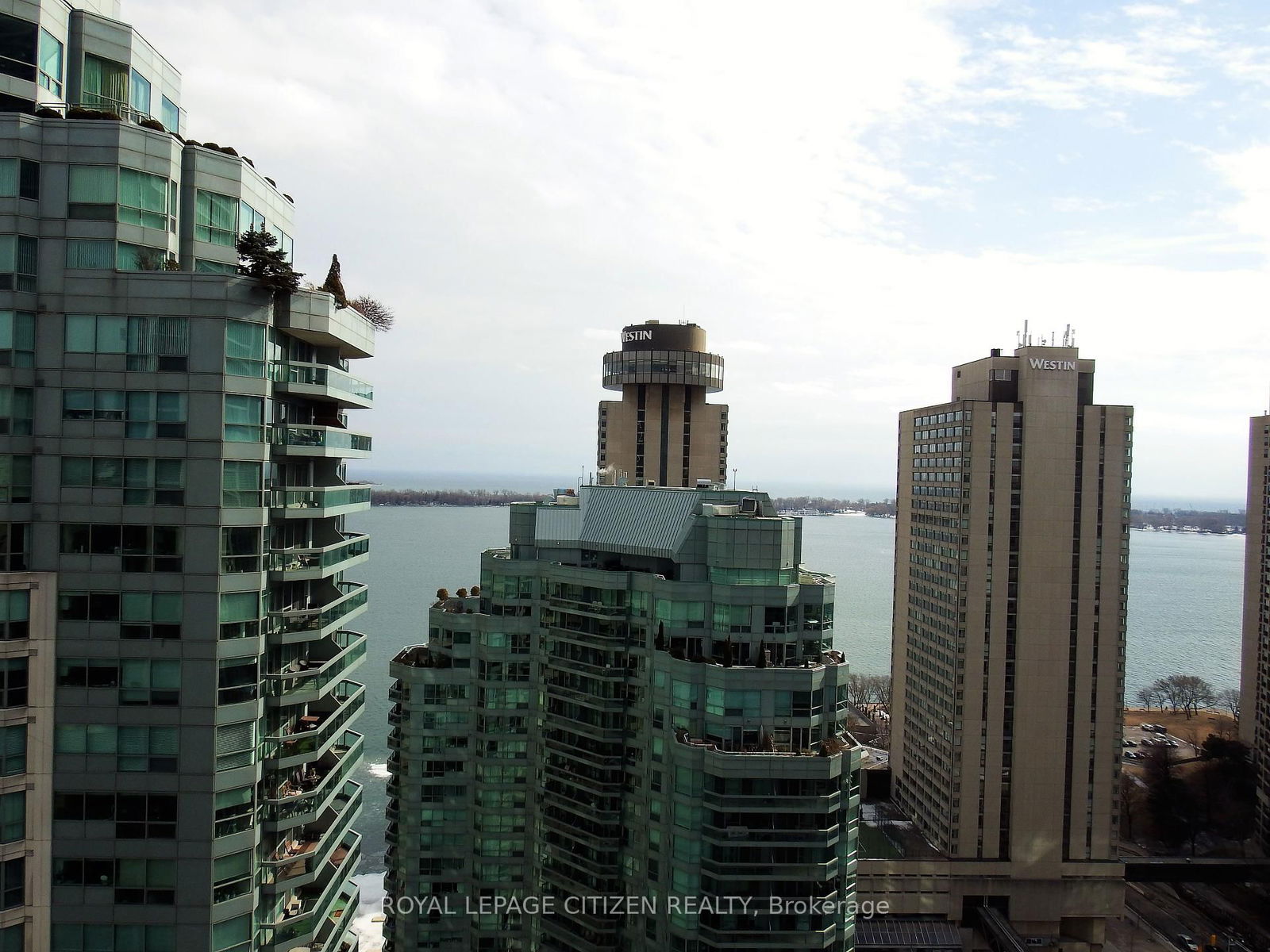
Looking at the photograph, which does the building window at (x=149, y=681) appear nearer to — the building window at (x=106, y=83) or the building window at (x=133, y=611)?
the building window at (x=133, y=611)

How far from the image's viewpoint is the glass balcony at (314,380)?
94.9ft

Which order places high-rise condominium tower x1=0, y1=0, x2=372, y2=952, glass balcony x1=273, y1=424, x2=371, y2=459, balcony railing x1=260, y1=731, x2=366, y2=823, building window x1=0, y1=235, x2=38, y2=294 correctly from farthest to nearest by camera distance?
balcony railing x1=260, y1=731, x2=366, y2=823 < glass balcony x1=273, y1=424, x2=371, y2=459 < high-rise condominium tower x1=0, y1=0, x2=372, y2=952 < building window x1=0, y1=235, x2=38, y2=294

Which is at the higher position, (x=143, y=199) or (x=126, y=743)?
(x=143, y=199)

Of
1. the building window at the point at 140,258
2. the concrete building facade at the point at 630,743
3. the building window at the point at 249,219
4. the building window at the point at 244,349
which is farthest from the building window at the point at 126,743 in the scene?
the concrete building facade at the point at 630,743

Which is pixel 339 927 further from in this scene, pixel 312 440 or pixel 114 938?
pixel 312 440

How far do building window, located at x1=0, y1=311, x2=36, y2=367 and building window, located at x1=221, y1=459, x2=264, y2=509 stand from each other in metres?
6.91

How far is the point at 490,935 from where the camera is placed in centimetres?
5212

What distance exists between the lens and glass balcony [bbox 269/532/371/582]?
29438mm

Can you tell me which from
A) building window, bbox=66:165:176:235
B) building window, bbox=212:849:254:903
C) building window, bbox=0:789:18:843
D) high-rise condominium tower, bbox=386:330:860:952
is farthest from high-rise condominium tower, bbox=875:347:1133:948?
→ building window, bbox=0:789:18:843

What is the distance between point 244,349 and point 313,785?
17.9 m

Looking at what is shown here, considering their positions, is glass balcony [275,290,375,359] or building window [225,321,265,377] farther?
glass balcony [275,290,375,359]

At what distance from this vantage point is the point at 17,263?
25312 mm

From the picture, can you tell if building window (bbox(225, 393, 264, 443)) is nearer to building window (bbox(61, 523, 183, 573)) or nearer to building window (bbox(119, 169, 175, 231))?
building window (bbox(61, 523, 183, 573))

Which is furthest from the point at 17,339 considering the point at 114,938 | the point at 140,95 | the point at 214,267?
the point at 114,938
